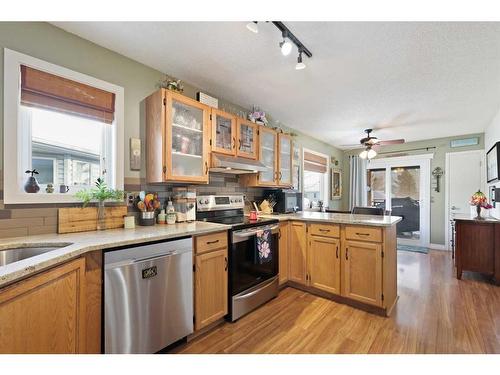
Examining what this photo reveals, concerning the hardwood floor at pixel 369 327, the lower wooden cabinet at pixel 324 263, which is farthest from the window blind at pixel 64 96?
the lower wooden cabinet at pixel 324 263

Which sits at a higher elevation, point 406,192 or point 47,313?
point 406,192

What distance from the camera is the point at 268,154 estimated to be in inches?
126

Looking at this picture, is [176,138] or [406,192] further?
[406,192]

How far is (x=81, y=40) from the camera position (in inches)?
70.4

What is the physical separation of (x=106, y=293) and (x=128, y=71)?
183 cm

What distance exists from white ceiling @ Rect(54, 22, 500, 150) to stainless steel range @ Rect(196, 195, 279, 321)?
53.2 inches

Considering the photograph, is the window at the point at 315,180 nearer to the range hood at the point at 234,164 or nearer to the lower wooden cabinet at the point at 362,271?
the range hood at the point at 234,164

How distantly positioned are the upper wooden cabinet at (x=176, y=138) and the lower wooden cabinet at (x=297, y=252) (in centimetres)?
126

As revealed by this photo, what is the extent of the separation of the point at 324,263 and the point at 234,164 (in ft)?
4.89

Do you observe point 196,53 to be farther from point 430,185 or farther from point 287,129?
point 430,185

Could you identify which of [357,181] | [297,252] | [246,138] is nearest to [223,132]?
[246,138]

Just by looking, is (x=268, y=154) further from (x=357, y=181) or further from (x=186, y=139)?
(x=357, y=181)
